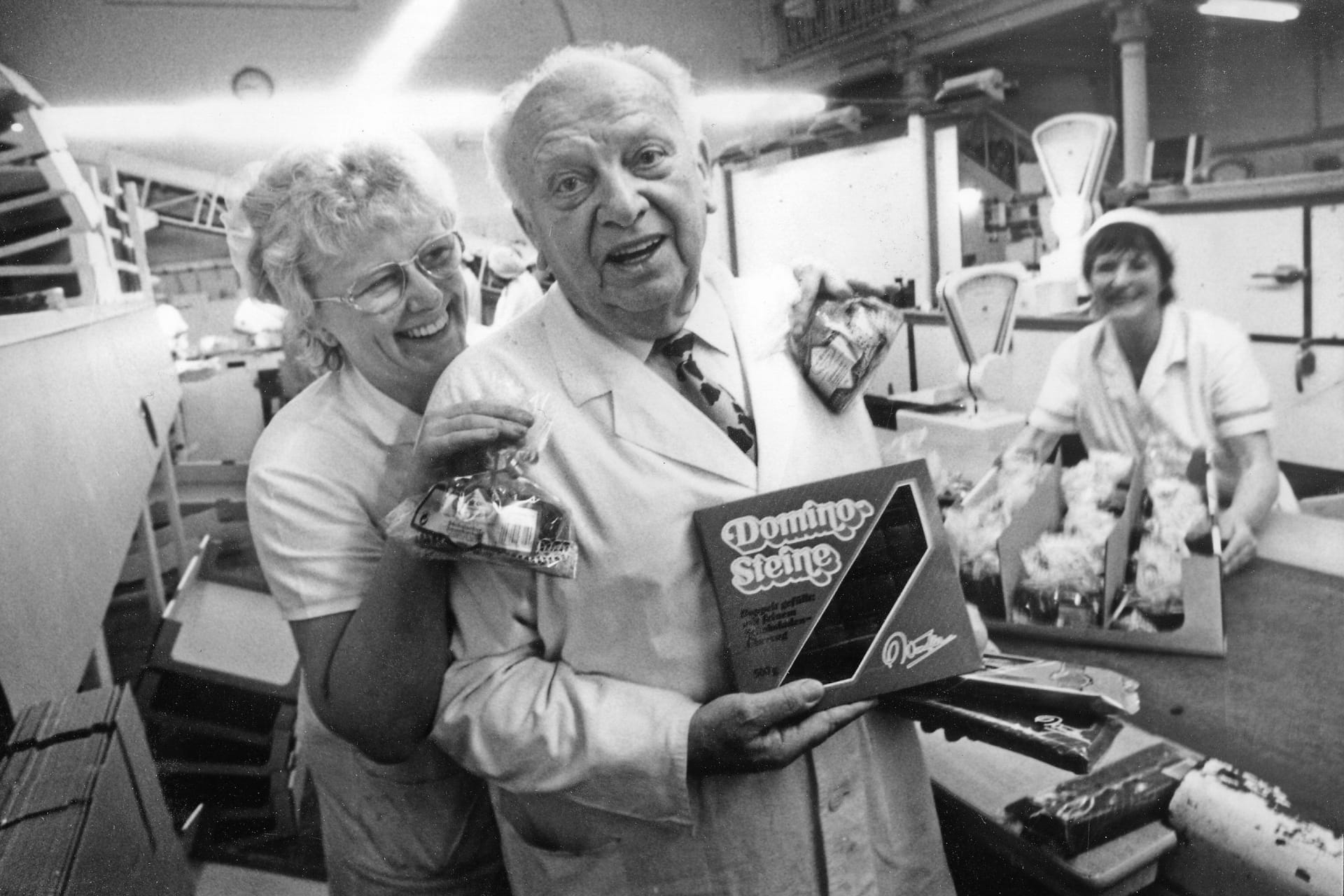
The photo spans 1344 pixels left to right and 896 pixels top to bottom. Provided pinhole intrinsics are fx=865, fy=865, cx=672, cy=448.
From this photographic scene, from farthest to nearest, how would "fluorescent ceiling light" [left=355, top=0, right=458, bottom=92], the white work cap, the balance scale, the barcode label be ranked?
the balance scale
the white work cap
"fluorescent ceiling light" [left=355, top=0, right=458, bottom=92]
the barcode label

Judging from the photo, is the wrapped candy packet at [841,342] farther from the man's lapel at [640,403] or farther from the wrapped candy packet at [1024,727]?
the wrapped candy packet at [1024,727]

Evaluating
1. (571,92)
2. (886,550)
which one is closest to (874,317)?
(886,550)

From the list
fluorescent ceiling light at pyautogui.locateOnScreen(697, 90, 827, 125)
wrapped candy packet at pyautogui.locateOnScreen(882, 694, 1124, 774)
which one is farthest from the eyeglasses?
wrapped candy packet at pyautogui.locateOnScreen(882, 694, 1124, 774)

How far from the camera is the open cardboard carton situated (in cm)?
128

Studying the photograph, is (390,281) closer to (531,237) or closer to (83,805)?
(531,237)

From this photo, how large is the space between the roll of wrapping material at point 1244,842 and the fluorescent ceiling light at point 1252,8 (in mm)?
1398

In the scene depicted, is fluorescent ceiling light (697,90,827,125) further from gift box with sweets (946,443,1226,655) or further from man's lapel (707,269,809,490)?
gift box with sweets (946,443,1226,655)

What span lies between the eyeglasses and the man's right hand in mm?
671

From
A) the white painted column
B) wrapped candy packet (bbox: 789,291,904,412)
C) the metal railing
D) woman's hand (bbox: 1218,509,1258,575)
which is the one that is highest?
the white painted column

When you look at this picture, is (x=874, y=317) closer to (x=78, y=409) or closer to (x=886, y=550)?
(x=886, y=550)

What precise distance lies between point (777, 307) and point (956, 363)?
1800 millimetres

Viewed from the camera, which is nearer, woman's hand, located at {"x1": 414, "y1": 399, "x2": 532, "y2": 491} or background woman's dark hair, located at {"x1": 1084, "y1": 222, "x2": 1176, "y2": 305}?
woman's hand, located at {"x1": 414, "y1": 399, "x2": 532, "y2": 491}

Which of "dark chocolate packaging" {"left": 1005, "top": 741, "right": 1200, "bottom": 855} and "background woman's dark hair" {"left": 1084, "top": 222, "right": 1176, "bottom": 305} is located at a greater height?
"background woman's dark hair" {"left": 1084, "top": 222, "right": 1176, "bottom": 305}

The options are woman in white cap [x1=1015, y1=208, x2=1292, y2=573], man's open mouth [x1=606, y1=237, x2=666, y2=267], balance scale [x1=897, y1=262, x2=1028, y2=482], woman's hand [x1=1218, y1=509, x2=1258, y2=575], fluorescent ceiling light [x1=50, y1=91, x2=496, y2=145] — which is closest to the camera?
man's open mouth [x1=606, y1=237, x2=666, y2=267]
